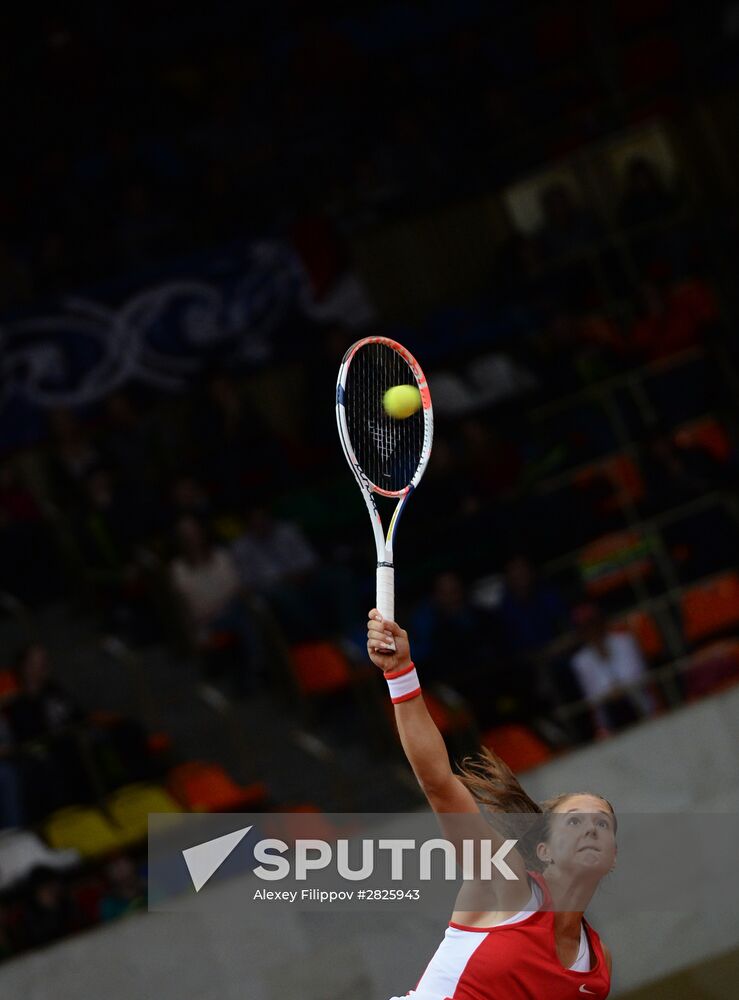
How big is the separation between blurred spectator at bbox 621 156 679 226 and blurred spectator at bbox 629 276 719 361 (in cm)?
50

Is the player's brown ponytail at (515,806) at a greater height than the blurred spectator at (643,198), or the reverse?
the blurred spectator at (643,198)

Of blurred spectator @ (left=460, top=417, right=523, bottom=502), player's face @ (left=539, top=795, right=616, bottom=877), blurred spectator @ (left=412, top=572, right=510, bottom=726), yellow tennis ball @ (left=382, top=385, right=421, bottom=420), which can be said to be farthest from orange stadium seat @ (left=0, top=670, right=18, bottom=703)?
player's face @ (left=539, top=795, right=616, bottom=877)

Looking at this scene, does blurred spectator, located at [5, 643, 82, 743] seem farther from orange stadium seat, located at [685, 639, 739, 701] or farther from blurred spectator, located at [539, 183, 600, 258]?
blurred spectator, located at [539, 183, 600, 258]

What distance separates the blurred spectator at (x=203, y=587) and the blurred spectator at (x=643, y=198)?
11.8 ft

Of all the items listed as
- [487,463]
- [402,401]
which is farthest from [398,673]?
[487,463]

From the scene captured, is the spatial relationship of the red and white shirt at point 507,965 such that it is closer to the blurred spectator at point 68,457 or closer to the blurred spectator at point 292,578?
the blurred spectator at point 292,578

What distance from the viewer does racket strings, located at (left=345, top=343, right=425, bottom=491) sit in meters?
3.98

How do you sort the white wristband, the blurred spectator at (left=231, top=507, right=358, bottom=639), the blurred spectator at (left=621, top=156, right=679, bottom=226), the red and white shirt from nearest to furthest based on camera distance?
the red and white shirt → the white wristband → the blurred spectator at (left=231, top=507, right=358, bottom=639) → the blurred spectator at (left=621, top=156, right=679, bottom=226)

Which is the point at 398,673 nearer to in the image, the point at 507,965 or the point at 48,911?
the point at 507,965

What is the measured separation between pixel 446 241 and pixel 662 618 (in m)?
3.35

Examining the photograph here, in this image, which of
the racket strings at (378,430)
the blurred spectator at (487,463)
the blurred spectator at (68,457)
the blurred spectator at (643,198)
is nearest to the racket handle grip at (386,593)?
the racket strings at (378,430)

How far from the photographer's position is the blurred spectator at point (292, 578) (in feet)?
25.7

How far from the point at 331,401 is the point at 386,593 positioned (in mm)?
5944

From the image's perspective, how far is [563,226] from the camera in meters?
9.75
